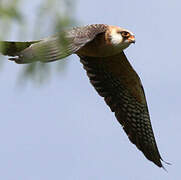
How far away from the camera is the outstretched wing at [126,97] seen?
9695 millimetres

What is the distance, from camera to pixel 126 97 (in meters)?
10.1

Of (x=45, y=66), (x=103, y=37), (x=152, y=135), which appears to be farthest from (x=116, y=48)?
(x=45, y=66)

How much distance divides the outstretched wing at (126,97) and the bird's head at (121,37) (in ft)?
2.46

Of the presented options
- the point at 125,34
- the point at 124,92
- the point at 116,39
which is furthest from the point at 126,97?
the point at 116,39

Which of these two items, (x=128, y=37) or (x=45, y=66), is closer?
(x=45, y=66)

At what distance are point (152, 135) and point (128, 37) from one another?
2.37 m

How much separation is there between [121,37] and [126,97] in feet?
5.45

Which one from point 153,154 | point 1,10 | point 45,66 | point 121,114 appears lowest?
point 45,66

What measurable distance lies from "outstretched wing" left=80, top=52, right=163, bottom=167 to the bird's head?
750mm

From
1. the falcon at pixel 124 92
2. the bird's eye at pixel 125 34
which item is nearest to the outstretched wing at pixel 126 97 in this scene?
the falcon at pixel 124 92

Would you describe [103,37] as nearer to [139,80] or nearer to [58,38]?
[139,80]

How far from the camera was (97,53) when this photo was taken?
8648mm

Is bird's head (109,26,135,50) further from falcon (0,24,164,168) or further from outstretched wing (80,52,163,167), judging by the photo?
outstretched wing (80,52,163,167)

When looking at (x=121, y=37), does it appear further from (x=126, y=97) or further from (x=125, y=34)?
(x=126, y=97)
